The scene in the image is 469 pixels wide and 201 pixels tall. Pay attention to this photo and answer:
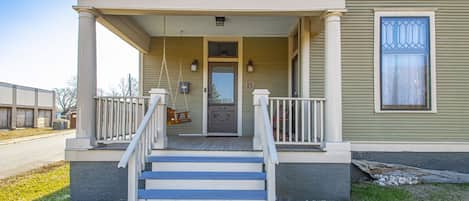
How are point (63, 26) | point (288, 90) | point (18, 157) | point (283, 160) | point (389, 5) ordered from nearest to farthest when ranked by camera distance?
1. point (283, 160)
2. point (389, 5)
3. point (288, 90)
4. point (18, 157)
5. point (63, 26)

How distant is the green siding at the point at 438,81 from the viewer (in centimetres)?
571

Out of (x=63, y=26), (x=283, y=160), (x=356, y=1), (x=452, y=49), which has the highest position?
(x=63, y=26)

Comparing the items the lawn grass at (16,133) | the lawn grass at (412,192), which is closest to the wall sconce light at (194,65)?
the lawn grass at (412,192)

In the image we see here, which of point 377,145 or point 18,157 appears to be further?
point 18,157

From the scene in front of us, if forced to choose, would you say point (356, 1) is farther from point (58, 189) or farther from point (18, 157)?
point (18, 157)

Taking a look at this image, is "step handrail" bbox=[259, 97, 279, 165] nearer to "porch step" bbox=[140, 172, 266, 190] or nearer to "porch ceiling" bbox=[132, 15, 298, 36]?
"porch step" bbox=[140, 172, 266, 190]

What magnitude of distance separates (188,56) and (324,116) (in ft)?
12.8

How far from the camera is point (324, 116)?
5.07 meters

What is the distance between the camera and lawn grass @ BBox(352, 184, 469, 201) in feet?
15.9

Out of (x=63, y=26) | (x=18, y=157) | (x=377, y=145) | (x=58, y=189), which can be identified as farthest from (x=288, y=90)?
(x=63, y=26)

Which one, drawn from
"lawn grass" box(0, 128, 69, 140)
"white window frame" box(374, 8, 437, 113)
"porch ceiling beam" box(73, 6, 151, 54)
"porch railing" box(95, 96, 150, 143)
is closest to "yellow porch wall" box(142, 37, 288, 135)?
"porch ceiling beam" box(73, 6, 151, 54)

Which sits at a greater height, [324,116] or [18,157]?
[324,116]

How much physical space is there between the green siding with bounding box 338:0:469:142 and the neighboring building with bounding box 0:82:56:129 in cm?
2311

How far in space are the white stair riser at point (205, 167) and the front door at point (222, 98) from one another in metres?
3.03
